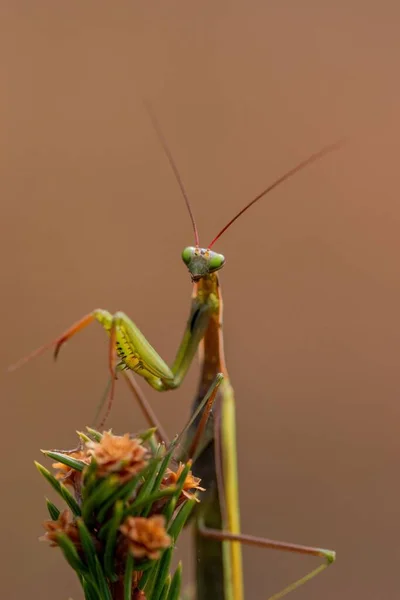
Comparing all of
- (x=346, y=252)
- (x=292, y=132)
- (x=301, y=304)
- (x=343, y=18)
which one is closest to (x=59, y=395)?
(x=301, y=304)

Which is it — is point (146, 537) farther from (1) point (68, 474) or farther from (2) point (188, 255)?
(2) point (188, 255)

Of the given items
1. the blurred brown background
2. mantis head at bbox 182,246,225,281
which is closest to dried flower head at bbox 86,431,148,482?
mantis head at bbox 182,246,225,281

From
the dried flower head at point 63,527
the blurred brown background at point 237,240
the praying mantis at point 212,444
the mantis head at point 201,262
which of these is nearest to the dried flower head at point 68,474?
the dried flower head at point 63,527

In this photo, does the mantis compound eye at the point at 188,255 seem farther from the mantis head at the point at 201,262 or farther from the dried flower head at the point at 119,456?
the dried flower head at the point at 119,456

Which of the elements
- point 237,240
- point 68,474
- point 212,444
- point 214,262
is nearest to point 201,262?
point 214,262

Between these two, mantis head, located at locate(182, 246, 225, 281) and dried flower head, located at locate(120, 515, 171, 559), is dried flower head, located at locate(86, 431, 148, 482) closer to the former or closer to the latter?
dried flower head, located at locate(120, 515, 171, 559)

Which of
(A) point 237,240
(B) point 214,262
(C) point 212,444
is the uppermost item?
(A) point 237,240
